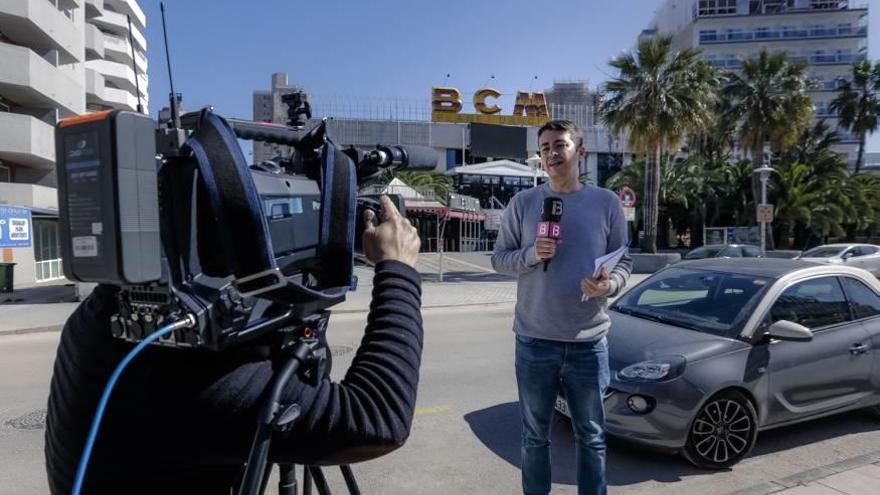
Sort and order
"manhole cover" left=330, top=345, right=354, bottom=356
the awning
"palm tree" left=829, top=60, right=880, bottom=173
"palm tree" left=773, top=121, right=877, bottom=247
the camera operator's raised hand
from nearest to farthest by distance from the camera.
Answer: the camera operator's raised hand
"manhole cover" left=330, top=345, right=354, bottom=356
"palm tree" left=773, top=121, right=877, bottom=247
the awning
"palm tree" left=829, top=60, right=880, bottom=173

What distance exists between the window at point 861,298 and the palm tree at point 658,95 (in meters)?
18.2

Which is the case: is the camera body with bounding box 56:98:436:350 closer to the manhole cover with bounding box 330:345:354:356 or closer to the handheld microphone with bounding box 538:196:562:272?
the handheld microphone with bounding box 538:196:562:272

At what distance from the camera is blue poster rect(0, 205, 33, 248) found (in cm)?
1454

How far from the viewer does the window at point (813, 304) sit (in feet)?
15.1

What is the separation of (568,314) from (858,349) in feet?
10.6

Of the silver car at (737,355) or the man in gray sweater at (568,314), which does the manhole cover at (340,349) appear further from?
the man in gray sweater at (568,314)

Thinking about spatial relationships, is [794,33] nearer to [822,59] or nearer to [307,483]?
[822,59]

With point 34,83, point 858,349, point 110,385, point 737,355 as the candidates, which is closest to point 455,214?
point 34,83

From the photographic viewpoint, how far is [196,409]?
1218 mm

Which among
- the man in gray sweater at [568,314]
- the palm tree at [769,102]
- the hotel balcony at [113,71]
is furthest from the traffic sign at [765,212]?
the hotel balcony at [113,71]

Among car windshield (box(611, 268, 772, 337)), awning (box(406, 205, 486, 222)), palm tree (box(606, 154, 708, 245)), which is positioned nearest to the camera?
car windshield (box(611, 268, 772, 337))

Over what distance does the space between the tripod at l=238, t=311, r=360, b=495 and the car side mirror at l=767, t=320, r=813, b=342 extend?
381cm

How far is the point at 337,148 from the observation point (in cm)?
145

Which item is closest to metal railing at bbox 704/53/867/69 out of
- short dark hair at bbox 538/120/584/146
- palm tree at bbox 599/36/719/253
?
palm tree at bbox 599/36/719/253
